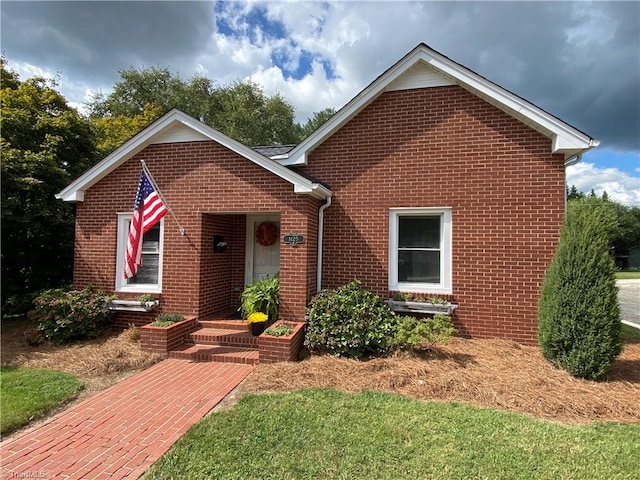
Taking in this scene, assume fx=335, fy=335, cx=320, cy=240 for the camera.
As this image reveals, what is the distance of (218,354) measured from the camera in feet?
20.1

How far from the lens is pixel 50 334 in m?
6.93

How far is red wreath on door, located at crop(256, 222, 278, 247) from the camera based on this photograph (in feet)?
28.0

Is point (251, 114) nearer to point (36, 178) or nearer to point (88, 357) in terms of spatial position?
point (36, 178)

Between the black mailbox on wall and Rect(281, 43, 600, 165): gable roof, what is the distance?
239 centimetres

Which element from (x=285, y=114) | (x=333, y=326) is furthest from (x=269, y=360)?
(x=285, y=114)

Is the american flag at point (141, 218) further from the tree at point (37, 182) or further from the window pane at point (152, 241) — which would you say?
the tree at point (37, 182)

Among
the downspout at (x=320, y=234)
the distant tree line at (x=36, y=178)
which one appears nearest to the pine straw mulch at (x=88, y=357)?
the distant tree line at (x=36, y=178)

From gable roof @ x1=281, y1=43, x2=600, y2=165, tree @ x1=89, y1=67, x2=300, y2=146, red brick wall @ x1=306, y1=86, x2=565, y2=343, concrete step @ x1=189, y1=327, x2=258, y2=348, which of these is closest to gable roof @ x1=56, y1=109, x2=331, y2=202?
red brick wall @ x1=306, y1=86, x2=565, y2=343

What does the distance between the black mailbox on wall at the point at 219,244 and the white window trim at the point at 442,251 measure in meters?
3.97

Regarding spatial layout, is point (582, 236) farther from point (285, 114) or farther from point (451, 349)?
point (285, 114)

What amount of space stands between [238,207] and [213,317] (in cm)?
265

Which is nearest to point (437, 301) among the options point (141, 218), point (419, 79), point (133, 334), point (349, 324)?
point (349, 324)

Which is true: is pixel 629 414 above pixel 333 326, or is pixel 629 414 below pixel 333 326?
below

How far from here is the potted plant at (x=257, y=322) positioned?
6504mm
